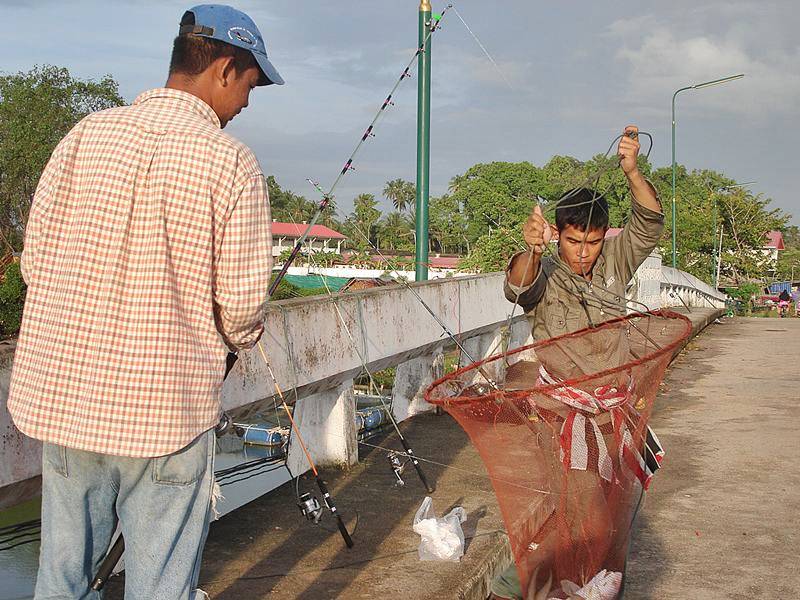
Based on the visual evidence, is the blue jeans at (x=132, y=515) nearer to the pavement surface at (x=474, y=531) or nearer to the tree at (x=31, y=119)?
the pavement surface at (x=474, y=531)

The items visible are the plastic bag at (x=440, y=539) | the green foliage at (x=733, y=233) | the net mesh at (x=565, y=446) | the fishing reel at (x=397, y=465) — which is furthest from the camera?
the green foliage at (x=733, y=233)

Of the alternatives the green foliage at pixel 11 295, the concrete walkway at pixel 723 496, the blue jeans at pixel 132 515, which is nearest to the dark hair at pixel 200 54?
the blue jeans at pixel 132 515

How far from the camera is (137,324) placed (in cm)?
250

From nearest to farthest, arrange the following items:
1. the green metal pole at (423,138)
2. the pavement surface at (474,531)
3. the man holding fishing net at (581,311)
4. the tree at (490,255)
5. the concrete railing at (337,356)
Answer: the concrete railing at (337,356) < the man holding fishing net at (581,311) < the pavement surface at (474,531) < the green metal pole at (423,138) < the tree at (490,255)

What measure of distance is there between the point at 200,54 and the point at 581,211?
218 cm

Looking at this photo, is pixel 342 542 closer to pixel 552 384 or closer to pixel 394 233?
pixel 552 384

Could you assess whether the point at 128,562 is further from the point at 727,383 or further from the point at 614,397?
the point at 727,383

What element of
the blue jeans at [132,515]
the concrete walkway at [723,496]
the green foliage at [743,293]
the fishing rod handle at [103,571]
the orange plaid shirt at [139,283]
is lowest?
the green foliage at [743,293]

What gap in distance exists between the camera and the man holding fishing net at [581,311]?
4.05 m

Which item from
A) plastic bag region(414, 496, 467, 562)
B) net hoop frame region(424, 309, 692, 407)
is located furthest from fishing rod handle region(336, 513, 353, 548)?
net hoop frame region(424, 309, 692, 407)

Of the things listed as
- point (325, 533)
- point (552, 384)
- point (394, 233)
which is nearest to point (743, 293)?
point (325, 533)

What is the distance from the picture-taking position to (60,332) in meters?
2.54

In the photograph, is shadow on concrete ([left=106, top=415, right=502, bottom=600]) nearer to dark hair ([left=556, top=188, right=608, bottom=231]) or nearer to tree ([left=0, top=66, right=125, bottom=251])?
dark hair ([left=556, top=188, right=608, bottom=231])

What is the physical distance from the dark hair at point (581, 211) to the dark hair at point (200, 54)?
6.39 ft
